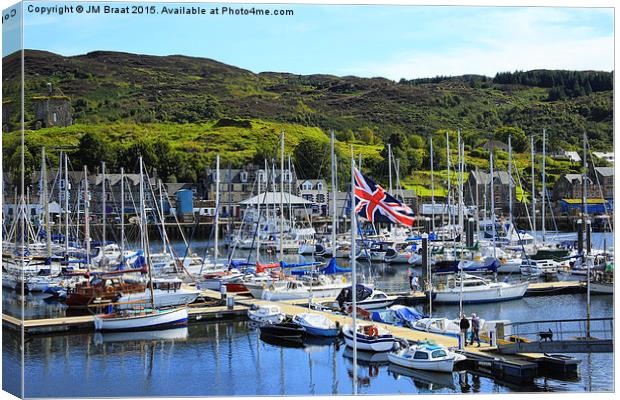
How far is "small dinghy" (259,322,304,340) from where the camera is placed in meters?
32.8

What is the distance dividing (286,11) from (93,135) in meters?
95.3

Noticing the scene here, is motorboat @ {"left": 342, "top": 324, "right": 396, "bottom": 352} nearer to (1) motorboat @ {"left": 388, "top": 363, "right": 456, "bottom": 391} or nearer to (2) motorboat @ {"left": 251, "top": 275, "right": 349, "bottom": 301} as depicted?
(1) motorboat @ {"left": 388, "top": 363, "right": 456, "bottom": 391}

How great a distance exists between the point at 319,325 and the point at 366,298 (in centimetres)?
655

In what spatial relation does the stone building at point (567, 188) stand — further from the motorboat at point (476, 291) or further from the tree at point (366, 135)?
the motorboat at point (476, 291)

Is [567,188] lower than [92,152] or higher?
lower

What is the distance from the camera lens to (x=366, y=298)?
38.8 metres

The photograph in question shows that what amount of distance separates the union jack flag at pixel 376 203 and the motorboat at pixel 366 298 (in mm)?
14429

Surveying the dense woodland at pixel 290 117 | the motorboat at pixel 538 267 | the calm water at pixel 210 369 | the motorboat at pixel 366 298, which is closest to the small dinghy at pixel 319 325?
the calm water at pixel 210 369

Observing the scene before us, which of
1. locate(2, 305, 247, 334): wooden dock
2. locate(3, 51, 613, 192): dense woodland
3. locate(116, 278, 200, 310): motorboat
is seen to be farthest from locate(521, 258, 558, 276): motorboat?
locate(3, 51, 613, 192): dense woodland

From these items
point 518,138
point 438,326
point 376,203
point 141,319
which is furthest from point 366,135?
point 376,203

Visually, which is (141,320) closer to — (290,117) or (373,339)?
(373,339)

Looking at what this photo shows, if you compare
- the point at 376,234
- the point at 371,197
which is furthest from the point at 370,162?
the point at 371,197

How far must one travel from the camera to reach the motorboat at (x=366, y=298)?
124ft

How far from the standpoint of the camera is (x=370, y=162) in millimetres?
117688
